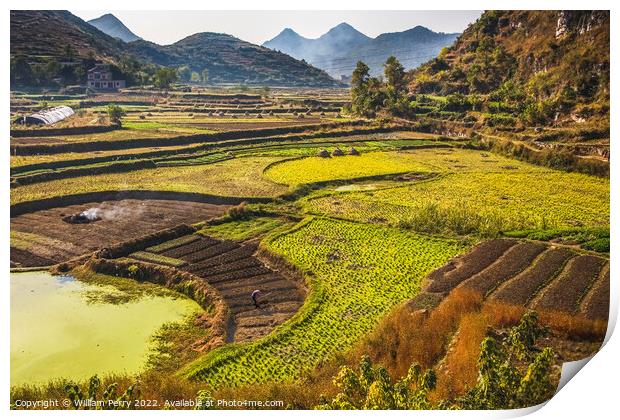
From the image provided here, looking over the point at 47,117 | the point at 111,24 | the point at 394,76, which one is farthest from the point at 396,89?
the point at 47,117

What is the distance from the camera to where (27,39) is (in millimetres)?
22656

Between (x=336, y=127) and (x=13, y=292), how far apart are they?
28420 mm

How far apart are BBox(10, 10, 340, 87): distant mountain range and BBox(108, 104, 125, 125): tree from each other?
326cm

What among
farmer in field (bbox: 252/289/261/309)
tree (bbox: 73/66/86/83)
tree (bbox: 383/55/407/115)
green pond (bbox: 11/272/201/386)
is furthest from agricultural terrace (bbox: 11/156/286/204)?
tree (bbox: 383/55/407/115)

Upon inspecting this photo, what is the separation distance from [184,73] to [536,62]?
4318 centimetres

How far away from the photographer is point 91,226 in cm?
1941

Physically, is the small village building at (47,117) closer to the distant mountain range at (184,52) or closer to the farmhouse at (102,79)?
the distant mountain range at (184,52)

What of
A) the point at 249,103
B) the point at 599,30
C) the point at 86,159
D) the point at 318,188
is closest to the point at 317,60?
the point at 318,188

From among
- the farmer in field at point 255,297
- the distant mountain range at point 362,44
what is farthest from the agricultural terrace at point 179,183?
the farmer in field at point 255,297

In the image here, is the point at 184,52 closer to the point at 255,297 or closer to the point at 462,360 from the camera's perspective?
the point at 255,297

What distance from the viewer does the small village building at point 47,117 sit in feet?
77.3

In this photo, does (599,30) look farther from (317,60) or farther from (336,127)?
(336,127)

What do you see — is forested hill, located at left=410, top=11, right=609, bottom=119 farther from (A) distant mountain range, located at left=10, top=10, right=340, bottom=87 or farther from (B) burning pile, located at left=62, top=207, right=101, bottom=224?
(B) burning pile, located at left=62, top=207, right=101, bottom=224

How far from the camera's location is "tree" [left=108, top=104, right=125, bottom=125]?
30125mm
